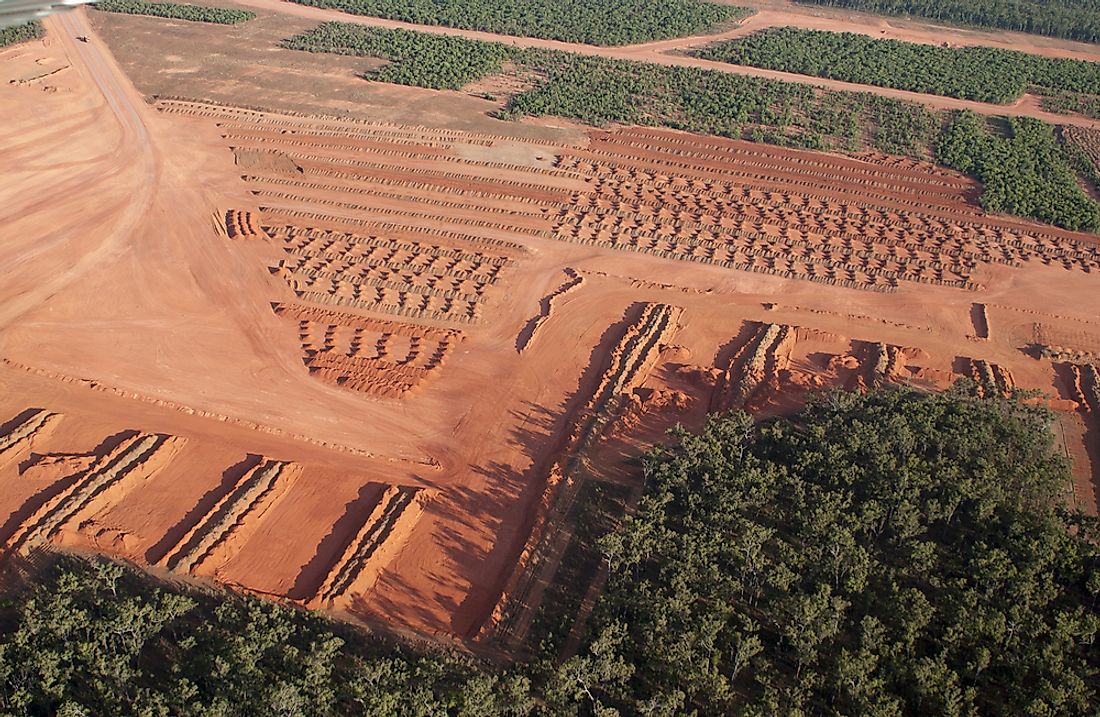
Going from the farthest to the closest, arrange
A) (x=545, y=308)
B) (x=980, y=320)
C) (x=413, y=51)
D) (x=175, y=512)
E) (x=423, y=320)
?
(x=413, y=51)
(x=545, y=308)
(x=980, y=320)
(x=423, y=320)
(x=175, y=512)

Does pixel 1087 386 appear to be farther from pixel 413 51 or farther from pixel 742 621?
pixel 413 51

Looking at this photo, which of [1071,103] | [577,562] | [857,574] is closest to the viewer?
[857,574]

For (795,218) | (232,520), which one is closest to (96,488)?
(232,520)

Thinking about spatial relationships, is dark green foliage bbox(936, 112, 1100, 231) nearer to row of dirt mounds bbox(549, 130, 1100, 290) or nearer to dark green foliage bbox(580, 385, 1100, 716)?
row of dirt mounds bbox(549, 130, 1100, 290)

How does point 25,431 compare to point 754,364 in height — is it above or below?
below

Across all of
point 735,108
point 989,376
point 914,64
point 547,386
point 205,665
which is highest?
point 914,64

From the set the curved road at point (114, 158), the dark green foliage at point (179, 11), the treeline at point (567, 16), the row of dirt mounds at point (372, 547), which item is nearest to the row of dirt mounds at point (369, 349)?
the row of dirt mounds at point (372, 547)

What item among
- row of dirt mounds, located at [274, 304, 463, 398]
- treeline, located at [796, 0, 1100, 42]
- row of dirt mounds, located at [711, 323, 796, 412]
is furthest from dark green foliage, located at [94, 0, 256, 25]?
row of dirt mounds, located at [711, 323, 796, 412]

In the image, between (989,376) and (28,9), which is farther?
(28,9)
